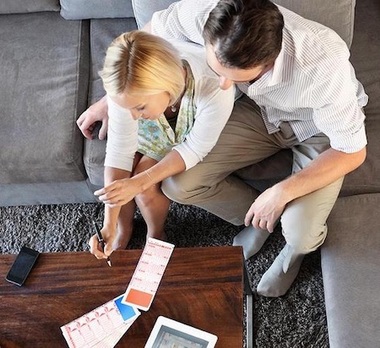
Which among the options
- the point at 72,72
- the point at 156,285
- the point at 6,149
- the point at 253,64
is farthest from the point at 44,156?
the point at 253,64

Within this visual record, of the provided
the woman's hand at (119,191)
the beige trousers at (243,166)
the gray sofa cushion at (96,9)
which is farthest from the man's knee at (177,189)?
the gray sofa cushion at (96,9)

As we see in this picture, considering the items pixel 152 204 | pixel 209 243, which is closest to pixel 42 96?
pixel 152 204

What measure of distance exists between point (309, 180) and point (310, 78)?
27 cm

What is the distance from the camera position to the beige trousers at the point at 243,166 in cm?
155

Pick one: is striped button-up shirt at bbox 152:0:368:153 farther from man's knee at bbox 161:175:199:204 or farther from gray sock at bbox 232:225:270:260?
gray sock at bbox 232:225:270:260

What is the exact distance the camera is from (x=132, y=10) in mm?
1945

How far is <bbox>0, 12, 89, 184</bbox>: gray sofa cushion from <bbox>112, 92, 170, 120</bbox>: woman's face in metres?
0.39

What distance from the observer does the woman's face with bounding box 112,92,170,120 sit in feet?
4.46

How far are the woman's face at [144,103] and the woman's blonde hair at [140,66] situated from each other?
0.05ft

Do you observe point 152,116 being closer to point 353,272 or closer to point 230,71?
point 230,71

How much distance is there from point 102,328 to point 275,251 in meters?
0.75

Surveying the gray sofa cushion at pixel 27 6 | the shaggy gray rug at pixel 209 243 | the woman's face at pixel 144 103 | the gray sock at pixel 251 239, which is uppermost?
the woman's face at pixel 144 103

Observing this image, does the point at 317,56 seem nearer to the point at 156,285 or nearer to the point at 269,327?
the point at 156,285

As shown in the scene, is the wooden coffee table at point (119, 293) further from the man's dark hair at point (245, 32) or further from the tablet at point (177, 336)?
the man's dark hair at point (245, 32)
